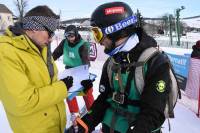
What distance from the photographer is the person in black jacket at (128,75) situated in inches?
79.3

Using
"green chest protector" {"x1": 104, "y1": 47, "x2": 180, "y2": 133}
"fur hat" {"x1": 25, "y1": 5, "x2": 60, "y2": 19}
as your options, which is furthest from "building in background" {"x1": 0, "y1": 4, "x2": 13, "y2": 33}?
"green chest protector" {"x1": 104, "y1": 47, "x2": 180, "y2": 133}

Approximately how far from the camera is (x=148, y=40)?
7.34 ft

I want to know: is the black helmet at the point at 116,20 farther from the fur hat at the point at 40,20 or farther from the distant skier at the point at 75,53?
the distant skier at the point at 75,53

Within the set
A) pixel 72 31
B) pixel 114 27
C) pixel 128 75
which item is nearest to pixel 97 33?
pixel 114 27

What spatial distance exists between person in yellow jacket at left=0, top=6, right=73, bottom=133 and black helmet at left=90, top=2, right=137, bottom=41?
1.73 ft

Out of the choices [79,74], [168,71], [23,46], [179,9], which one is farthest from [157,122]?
[179,9]

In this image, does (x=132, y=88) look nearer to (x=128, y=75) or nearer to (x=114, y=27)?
(x=128, y=75)

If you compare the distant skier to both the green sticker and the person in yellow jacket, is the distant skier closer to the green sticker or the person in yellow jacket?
the person in yellow jacket

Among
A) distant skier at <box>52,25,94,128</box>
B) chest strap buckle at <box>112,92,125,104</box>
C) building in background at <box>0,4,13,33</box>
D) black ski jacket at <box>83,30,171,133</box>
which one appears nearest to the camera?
black ski jacket at <box>83,30,171,133</box>

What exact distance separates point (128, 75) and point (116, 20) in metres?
0.39

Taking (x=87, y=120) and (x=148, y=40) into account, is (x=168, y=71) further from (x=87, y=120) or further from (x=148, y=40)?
(x=87, y=120)

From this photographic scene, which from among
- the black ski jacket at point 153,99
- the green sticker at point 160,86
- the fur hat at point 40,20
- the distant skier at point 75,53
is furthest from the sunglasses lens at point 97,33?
the distant skier at point 75,53

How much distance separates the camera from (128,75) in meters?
2.13

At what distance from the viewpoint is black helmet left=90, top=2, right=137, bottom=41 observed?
7.23 feet
